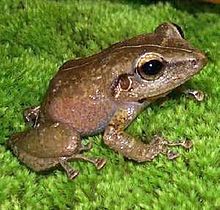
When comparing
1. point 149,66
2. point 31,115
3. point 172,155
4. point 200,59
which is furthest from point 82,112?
point 200,59

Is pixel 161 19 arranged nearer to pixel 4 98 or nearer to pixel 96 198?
pixel 4 98

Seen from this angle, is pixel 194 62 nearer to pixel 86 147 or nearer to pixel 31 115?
pixel 86 147

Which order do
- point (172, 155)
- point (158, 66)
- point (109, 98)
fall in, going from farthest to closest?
point (109, 98)
point (158, 66)
point (172, 155)

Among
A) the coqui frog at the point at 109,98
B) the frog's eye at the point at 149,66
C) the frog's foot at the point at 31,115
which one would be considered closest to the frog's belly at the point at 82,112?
the coqui frog at the point at 109,98

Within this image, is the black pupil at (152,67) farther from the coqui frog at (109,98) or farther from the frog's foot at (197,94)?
the frog's foot at (197,94)

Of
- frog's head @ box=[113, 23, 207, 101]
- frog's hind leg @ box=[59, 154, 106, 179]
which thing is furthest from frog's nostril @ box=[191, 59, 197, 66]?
frog's hind leg @ box=[59, 154, 106, 179]

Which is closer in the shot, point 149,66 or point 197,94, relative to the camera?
point 149,66

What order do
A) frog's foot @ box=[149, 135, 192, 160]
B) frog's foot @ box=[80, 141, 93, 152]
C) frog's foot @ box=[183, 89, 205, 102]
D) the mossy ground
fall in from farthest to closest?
frog's foot @ box=[183, 89, 205, 102] → frog's foot @ box=[80, 141, 93, 152] → frog's foot @ box=[149, 135, 192, 160] → the mossy ground

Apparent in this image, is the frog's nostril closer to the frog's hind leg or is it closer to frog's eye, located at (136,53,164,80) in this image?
frog's eye, located at (136,53,164,80)
